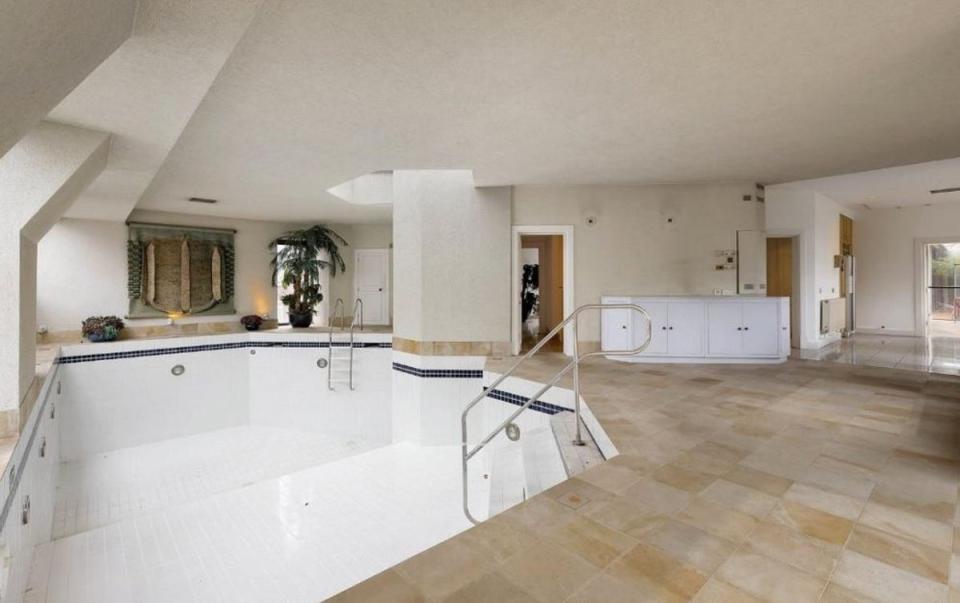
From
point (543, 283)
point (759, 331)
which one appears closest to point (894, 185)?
point (759, 331)

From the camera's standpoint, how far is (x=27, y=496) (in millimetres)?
3139

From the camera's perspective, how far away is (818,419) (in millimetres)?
3334

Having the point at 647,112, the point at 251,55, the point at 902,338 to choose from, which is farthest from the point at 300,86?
the point at 902,338

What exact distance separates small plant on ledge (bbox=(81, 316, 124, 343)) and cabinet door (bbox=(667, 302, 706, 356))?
Answer: 7.70 metres

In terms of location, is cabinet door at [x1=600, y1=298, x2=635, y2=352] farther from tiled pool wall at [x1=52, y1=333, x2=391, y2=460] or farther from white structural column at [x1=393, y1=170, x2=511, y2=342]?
tiled pool wall at [x1=52, y1=333, x2=391, y2=460]

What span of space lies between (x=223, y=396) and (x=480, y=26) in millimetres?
6743

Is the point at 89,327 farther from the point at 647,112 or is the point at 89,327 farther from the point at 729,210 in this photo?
the point at 729,210

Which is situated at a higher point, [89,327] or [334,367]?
[89,327]

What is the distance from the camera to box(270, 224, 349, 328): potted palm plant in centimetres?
835

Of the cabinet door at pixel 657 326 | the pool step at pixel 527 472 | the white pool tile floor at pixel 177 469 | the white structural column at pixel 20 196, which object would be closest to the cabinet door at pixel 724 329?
the cabinet door at pixel 657 326

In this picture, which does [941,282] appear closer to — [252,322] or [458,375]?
[458,375]

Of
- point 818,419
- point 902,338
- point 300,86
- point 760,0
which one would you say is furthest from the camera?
point 902,338

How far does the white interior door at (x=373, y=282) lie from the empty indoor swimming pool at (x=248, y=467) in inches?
83.1

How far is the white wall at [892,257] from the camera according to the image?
8.88m
